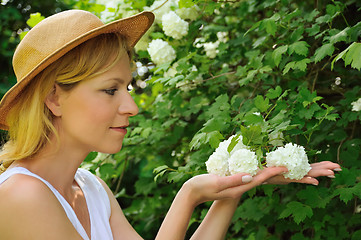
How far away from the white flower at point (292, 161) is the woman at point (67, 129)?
0.09 feet

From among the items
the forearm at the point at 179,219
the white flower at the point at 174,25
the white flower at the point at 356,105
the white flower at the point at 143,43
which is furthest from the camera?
the white flower at the point at 143,43

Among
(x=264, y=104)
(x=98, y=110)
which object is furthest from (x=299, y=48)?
(x=98, y=110)

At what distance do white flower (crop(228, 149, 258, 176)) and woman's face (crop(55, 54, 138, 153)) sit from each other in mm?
457

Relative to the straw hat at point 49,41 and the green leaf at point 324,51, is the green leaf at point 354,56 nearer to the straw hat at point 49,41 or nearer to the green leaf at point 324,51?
the green leaf at point 324,51

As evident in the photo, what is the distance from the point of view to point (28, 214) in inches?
68.0

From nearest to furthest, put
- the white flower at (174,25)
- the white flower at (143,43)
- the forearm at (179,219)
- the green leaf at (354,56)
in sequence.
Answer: the forearm at (179,219) → the green leaf at (354,56) → the white flower at (174,25) → the white flower at (143,43)

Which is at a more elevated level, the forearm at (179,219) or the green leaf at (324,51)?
the green leaf at (324,51)

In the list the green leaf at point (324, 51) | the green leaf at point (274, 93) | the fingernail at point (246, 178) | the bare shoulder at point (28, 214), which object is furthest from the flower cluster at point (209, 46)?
the bare shoulder at point (28, 214)

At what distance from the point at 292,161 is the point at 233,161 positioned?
0.70 feet

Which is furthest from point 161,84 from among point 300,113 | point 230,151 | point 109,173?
point 230,151

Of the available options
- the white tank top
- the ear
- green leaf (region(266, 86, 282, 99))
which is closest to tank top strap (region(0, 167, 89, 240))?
the white tank top

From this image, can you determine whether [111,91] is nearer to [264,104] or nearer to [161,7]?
[264,104]

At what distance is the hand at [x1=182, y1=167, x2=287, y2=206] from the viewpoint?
1.71 m

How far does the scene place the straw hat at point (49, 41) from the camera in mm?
1785
